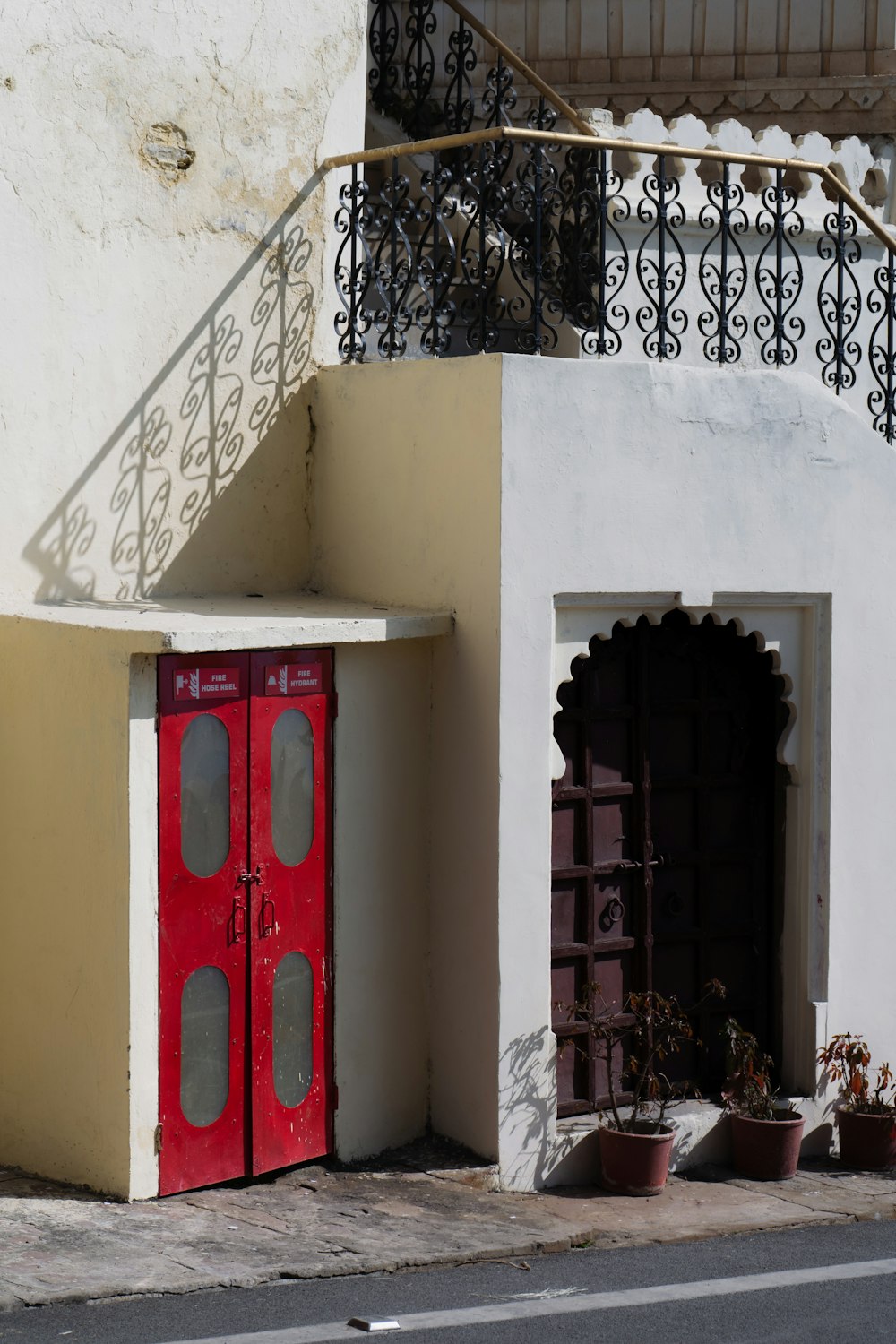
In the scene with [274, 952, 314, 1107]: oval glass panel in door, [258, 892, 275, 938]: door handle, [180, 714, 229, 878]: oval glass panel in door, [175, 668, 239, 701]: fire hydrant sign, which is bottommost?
[274, 952, 314, 1107]: oval glass panel in door

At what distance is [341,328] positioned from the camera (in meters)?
9.37

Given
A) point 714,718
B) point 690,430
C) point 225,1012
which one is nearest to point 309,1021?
point 225,1012

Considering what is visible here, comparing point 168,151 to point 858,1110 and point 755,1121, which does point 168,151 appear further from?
point 858,1110

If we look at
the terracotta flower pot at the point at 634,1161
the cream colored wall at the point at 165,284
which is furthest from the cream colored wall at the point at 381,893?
the cream colored wall at the point at 165,284

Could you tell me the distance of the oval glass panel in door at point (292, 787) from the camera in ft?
25.9

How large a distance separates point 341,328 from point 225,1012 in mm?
3673

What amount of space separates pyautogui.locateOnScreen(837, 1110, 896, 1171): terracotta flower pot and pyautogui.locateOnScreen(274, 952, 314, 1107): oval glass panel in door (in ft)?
9.25

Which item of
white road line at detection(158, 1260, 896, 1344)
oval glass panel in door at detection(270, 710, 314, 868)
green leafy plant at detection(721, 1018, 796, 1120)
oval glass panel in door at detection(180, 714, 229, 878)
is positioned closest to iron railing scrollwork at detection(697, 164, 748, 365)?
oval glass panel in door at detection(270, 710, 314, 868)

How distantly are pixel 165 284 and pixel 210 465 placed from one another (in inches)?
35.0

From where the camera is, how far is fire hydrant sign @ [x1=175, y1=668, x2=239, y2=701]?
7.49 meters

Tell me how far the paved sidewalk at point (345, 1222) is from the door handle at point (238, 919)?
1.10m

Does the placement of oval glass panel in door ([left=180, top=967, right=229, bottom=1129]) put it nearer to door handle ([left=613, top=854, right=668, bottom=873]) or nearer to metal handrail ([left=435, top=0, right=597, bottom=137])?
door handle ([left=613, top=854, right=668, bottom=873])

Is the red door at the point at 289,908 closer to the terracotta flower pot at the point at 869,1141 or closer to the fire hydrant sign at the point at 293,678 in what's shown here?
the fire hydrant sign at the point at 293,678

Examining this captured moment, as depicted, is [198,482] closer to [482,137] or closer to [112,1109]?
[482,137]
